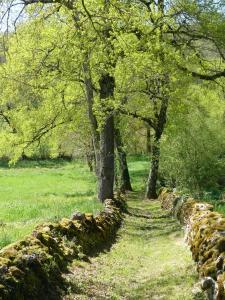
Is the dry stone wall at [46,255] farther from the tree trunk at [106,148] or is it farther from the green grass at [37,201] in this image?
the tree trunk at [106,148]

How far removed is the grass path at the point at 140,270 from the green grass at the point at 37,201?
6.16 ft

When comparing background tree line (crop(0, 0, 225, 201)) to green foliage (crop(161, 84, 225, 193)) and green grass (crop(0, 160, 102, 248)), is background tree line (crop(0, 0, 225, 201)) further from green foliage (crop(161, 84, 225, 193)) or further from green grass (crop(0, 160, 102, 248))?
green grass (crop(0, 160, 102, 248))

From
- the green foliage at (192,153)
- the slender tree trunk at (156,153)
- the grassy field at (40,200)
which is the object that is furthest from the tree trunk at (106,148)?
the slender tree trunk at (156,153)

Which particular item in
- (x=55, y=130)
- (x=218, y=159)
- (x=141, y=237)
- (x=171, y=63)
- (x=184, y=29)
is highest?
(x=184, y=29)

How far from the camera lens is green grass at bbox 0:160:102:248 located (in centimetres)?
1370

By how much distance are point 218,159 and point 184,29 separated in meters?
7.85

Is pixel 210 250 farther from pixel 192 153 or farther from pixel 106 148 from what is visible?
pixel 192 153

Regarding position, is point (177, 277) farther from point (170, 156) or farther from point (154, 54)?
point (170, 156)

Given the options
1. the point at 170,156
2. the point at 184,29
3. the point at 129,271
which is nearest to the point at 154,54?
the point at 184,29

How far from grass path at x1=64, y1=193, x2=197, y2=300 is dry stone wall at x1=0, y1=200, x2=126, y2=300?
0.33 metres

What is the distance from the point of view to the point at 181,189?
979 inches

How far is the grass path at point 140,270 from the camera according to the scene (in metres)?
8.34

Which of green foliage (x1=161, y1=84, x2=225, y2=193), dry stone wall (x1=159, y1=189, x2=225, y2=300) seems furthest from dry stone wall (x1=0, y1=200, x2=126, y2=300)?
green foliage (x1=161, y1=84, x2=225, y2=193)

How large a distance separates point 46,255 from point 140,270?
114 inches
